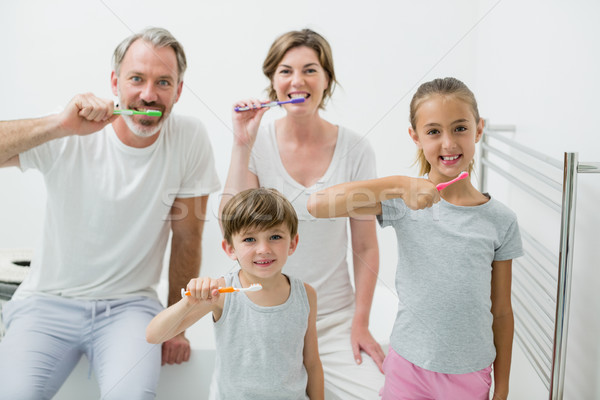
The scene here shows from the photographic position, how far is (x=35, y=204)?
1.49 m

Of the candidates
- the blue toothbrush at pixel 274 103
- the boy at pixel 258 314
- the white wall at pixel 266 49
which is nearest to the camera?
the boy at pixel 258 314

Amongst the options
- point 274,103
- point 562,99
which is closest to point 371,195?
point 274,103

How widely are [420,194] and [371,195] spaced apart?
0.07 meters

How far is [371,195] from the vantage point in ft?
2.76

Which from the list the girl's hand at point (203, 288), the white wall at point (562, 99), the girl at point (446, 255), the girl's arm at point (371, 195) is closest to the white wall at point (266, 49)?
the white wall at point (562, 99)

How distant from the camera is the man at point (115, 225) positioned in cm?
107

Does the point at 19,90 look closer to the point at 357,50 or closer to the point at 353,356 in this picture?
the point at 357,50

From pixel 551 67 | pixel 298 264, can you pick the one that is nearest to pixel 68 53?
pixel 298 264

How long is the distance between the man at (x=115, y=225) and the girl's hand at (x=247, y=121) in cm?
16

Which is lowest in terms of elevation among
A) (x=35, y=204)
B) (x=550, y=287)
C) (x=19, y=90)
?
(x=550, y=287)

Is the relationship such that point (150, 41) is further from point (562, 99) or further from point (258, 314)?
point (562, 99)

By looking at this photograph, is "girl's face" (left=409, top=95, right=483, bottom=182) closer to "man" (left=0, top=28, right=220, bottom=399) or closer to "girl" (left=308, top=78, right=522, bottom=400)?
"girl" (left=308, top=78, right=522, bottom=400)

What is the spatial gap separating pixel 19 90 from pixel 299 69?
793mm

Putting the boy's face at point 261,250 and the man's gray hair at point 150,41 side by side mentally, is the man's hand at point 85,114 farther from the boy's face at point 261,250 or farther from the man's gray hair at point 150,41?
the boy's face at point 261,250
